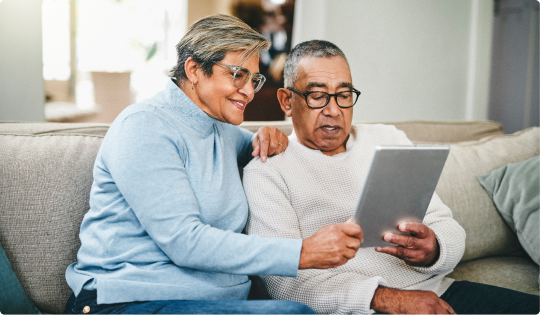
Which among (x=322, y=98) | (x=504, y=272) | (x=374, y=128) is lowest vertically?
(x=504, y=272)

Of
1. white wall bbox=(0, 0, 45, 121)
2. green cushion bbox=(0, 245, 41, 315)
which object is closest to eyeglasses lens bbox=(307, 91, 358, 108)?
green cushion bbox=(0, 245, 41, 315)

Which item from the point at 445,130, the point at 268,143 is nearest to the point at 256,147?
the point at 268,143

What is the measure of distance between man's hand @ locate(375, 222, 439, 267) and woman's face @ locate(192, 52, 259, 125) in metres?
0.54

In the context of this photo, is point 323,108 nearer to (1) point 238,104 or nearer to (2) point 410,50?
(1) point 238,104

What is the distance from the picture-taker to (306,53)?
1351 mm

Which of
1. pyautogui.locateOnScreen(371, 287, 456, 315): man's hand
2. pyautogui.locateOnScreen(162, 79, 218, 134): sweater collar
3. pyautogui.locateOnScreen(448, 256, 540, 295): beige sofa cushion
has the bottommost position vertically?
pyautogui.locateOnScreen(448, 256, 540, 295): beige sofa cushion

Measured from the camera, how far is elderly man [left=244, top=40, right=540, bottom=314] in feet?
3.51

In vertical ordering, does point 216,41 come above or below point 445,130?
above

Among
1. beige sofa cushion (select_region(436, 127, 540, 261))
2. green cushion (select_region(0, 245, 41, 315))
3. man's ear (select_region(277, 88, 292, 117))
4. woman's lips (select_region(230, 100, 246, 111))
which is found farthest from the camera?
beige sofa cushion (select_region(436, 127, 540, 261))

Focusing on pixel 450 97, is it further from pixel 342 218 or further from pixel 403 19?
pixel 342 218

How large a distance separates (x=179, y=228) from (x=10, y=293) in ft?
1.75

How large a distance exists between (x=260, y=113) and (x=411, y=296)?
124 inches

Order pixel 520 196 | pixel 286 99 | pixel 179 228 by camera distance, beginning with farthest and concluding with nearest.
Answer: pixel 520 196, pixel 286 99, pixel 179 228

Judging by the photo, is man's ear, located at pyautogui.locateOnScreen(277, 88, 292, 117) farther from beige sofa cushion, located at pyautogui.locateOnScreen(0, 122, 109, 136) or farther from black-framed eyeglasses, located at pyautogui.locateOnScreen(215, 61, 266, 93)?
beige sofa cushion, located at pyautogui.locateOnScreen(0, 122, 109, 136)
